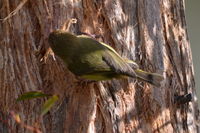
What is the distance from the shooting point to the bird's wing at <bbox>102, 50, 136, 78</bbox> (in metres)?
3.54

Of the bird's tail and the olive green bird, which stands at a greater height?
the olive green bird

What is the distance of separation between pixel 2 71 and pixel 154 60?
103 centimetres

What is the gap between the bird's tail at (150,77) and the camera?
11.6ft

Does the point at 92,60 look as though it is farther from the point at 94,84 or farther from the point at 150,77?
the point at 150,77

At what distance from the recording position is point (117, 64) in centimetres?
358

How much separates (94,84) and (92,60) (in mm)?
164

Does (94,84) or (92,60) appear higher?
(92,60)

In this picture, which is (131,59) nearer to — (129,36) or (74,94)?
(129,36)

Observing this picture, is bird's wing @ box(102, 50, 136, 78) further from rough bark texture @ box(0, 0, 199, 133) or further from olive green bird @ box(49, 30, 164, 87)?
rough bark texture @ box(0, 0, 199, 133)

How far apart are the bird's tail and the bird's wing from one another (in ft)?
0.22

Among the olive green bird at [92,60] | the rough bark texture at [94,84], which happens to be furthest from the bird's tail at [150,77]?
the rough bark texture at [94,84]

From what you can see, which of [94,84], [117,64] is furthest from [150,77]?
[94,84]

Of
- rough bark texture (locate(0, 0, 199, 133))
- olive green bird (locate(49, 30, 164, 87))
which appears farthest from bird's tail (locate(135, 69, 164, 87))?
rough bark texture (locate(0, 0, 199, 133))

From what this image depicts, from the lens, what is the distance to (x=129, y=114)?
3.67 meters
